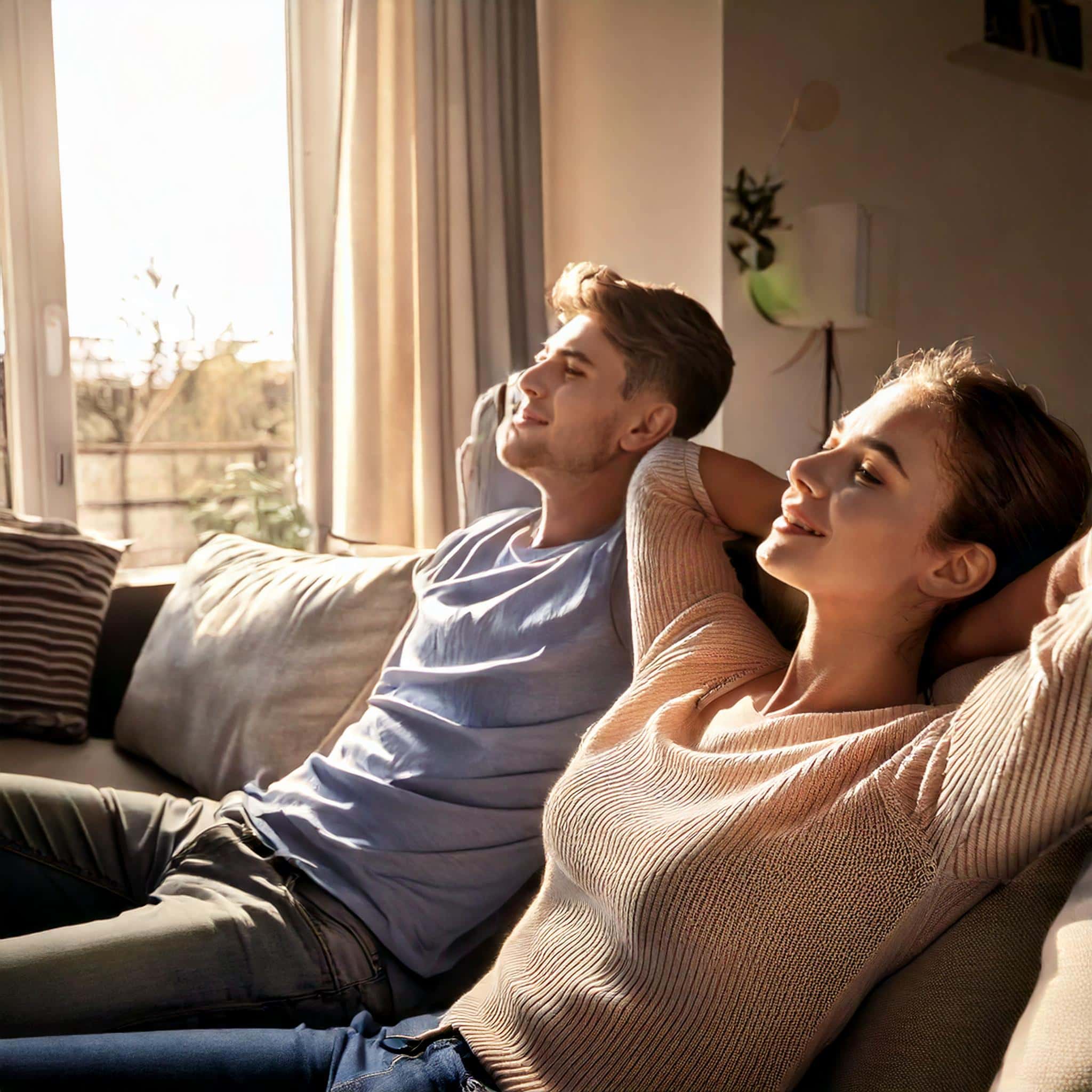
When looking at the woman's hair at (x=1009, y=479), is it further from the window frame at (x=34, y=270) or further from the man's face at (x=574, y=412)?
the window frame at (x=34, y=270)

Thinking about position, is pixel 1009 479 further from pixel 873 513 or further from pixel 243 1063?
pixel 243 1063

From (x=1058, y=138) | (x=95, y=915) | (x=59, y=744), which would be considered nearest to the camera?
(x=95, y=915)

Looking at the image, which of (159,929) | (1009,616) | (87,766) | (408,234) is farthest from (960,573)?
(408,234)

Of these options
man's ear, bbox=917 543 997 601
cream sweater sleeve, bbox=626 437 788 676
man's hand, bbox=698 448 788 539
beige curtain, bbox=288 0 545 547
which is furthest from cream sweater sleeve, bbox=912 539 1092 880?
beige curtain, bbox=288 0 545 547

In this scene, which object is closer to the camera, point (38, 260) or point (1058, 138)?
point (38, 260)

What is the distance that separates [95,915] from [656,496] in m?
0.93

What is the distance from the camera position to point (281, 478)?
3355 millimetres

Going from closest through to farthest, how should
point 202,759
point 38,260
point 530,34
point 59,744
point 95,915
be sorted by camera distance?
point 95,915 < point 202,759 < point 59,744 < point 38,260 < point 530,34

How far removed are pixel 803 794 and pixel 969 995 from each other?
0.61ft

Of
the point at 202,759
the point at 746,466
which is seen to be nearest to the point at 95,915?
the point at 202,759

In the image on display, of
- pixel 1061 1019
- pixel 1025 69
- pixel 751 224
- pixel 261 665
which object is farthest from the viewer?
pixel 1025 69

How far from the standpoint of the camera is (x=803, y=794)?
0.89 meters

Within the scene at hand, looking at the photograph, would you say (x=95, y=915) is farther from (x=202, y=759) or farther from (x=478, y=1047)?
(x=478, y=1047)

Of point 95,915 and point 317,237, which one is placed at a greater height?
point 317,237
